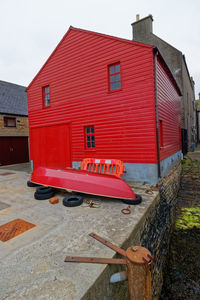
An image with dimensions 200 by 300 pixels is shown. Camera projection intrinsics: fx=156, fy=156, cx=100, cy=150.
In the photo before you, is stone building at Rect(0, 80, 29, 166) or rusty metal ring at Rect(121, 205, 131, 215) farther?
stone building at Rect(0, 80, 29, 166)

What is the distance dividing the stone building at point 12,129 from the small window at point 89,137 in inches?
446

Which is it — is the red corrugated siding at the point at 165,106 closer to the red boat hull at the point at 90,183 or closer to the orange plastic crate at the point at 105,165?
the orange plastic crate at the point at 105,165

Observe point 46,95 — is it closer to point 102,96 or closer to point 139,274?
point 102,96

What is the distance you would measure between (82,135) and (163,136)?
4721 millimetres

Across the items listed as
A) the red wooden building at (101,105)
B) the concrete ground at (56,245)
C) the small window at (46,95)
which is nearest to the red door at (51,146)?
the red wooden building at (101,105)

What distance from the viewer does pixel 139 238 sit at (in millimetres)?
3906

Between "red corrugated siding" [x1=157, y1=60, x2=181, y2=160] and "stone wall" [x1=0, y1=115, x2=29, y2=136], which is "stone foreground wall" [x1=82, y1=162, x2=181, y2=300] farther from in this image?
"stone wall" [x1=0, y1=115, x2=29, y2=136]

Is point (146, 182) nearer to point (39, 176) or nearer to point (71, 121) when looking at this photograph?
point (39, 176)

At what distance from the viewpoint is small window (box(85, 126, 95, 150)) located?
906 cm

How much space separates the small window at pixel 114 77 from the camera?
Result: 810 centimetres

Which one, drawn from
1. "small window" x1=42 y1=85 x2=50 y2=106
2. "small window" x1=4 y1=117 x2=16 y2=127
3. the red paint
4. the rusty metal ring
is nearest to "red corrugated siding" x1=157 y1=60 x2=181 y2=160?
the red paint

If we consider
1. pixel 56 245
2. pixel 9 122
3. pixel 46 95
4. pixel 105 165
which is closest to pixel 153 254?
pixel 56 245

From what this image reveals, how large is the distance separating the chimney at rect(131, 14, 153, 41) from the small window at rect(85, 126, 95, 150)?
515 inches

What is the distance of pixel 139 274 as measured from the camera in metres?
2.17
